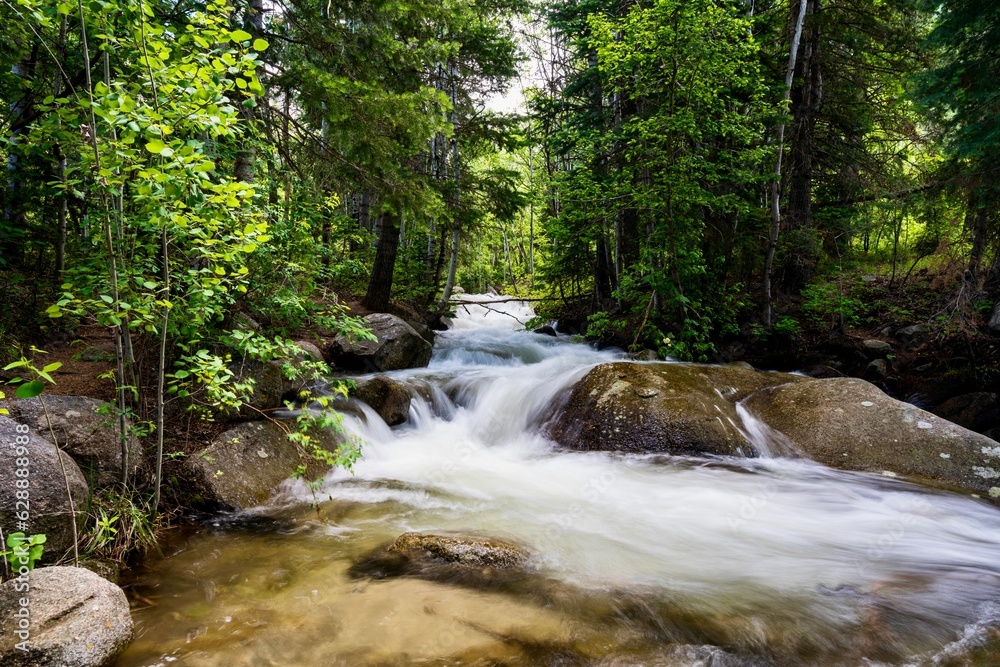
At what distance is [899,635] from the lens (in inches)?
113

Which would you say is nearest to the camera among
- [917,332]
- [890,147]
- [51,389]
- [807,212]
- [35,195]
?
[51,389]

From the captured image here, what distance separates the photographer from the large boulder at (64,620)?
231 centimetres

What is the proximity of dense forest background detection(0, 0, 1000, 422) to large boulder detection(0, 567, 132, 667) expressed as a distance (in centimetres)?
119

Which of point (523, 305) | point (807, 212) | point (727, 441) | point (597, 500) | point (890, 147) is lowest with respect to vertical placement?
point (597, 500)

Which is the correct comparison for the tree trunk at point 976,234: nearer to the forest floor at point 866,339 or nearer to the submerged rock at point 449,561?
the forest floor at point 866,339

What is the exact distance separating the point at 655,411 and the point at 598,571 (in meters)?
3.13

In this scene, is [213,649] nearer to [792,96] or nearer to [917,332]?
[917,332]

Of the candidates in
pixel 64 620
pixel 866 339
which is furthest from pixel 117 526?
pixel 866 339

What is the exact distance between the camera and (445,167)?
14.0 m

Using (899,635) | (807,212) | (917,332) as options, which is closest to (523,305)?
(807,212)

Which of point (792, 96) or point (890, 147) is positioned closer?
point (792, 96)

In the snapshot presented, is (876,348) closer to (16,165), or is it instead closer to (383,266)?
(383,266)

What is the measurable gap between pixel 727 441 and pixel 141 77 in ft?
21.8

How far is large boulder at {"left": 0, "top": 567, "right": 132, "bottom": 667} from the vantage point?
7.57ft
